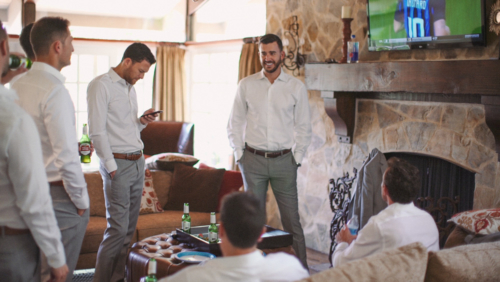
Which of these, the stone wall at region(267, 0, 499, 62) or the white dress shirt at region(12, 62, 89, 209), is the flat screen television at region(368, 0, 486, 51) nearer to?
the stone wall at region(267, 0, 499, 62)

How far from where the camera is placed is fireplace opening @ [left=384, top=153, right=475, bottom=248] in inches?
134

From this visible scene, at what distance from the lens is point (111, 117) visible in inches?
123

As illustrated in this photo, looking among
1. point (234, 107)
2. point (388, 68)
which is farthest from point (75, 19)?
point (388, 68)

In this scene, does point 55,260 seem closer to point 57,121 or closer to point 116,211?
point 57,121

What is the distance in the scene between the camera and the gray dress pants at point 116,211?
123 inches

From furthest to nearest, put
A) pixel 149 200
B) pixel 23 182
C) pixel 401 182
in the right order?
pixel 149 200
pixel 401 182
pixel 23 182

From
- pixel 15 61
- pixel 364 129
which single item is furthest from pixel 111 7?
pixel 15 61

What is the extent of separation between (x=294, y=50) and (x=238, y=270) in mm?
3494

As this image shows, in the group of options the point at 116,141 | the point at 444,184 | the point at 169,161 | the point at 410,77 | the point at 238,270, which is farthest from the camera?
the point at 169,161

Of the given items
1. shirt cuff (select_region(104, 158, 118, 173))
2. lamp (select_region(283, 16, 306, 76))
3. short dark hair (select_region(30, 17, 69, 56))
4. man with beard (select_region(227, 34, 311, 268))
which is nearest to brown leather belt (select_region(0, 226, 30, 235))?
short dark hair (select_region(30, 17, 69, 56))

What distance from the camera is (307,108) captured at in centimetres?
374

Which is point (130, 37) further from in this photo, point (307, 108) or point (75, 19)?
point (307, 108)

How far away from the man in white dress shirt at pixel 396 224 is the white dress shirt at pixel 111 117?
1.59m

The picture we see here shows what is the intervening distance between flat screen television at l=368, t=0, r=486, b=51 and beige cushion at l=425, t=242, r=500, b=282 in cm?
168
